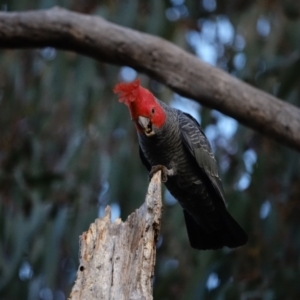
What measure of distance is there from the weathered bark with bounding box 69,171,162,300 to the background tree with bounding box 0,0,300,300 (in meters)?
1.87

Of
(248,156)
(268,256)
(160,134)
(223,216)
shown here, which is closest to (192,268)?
(268,256)

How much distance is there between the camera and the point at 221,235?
11.1 ft

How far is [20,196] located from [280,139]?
6.19 feet

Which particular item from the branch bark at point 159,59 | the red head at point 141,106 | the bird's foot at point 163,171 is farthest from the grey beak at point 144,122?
the branch bark at point 159,59

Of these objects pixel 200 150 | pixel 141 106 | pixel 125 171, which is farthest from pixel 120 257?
pixel 125 171

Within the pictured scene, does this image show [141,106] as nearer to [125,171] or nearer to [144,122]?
[144,122]

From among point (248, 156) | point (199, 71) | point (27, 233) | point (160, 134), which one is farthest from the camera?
point (248, 156)

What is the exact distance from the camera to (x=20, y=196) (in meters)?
4.80

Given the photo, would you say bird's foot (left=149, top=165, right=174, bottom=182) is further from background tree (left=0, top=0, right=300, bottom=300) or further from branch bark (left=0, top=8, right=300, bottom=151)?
background tree (left=0, top=0, right=300, bottom=300)

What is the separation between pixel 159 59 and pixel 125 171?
3.23 feet

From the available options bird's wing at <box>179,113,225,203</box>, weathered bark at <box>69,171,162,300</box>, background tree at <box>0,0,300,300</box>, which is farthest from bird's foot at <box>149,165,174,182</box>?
background tree at <box>0,0,300,300</box>

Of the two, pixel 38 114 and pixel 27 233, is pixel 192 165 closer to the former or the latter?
pixel 27 233

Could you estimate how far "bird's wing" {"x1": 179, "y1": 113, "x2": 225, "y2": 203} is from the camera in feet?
10.8

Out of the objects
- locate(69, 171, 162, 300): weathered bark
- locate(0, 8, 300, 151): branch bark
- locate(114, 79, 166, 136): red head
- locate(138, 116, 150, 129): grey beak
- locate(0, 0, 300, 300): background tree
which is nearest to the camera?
locate(69, 171, 162, 300): weathered bark
